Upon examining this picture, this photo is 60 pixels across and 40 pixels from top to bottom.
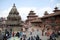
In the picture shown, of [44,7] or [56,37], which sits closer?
[56,37]

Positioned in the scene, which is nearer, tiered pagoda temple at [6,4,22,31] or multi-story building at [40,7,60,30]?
multi-story building at [40,7,60,30]

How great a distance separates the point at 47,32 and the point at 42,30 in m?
0.36

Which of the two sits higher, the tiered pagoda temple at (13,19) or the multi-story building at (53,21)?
the multi-story building at (53,21)

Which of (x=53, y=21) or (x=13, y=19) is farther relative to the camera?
(x=13, y=19)

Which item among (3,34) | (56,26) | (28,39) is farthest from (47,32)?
(3,34)

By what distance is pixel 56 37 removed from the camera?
18.6 feet

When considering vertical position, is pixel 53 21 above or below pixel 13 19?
above

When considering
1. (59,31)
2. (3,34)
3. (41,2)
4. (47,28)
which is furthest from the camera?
(3,34)

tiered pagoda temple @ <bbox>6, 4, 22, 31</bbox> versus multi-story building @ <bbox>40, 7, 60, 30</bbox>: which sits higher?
multi-story building @ <bbox>40, 7, 60, 30</bbox>

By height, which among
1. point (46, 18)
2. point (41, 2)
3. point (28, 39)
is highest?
point (41, 2)

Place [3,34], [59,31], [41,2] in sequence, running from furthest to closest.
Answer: [3,34] < [41,2] < [59,31]

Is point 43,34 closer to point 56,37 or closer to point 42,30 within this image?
point 42,30

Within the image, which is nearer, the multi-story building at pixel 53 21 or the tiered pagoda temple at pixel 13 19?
the multi-story building at pixel 53 21

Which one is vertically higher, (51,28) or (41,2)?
(41,2)
